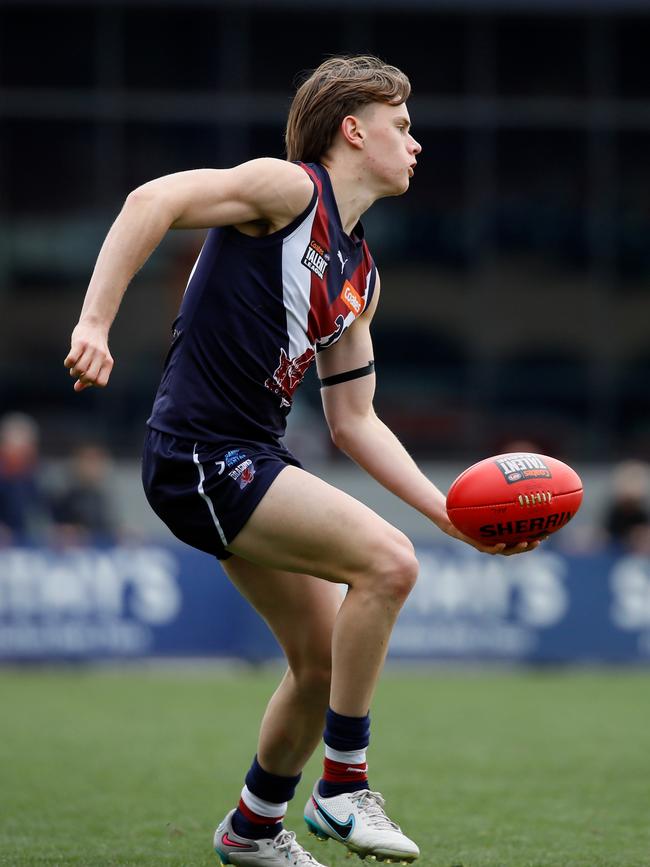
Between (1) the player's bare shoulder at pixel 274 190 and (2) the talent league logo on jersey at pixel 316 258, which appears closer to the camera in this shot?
(1) the player's bare shoulder at pixel 274 190

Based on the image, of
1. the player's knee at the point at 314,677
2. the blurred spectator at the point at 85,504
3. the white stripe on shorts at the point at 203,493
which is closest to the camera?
the white stripe on shorts at the point at 203,493

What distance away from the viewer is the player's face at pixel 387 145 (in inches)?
177

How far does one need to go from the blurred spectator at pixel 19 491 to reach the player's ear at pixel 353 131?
8900 millimetres

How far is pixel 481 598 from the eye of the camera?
12.6 metres

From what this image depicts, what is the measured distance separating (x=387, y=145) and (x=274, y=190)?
0.52 metres

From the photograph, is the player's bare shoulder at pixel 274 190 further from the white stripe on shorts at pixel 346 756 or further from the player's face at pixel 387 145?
the white stripe on shorts at pixel 346 756

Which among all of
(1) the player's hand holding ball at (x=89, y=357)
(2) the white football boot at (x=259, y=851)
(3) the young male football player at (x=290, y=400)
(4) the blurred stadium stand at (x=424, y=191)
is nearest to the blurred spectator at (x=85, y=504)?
(4) the blurred stadium stand at (x=424, y=191)

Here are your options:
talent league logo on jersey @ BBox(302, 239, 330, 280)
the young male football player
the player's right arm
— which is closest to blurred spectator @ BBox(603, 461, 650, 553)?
the young male football player

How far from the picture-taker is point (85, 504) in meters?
13.4

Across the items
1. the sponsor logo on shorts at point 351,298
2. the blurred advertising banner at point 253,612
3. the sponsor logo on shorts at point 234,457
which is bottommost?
the blurred advertising banner at point 253,612

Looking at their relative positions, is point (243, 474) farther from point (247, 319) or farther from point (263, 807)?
point (263, 807)

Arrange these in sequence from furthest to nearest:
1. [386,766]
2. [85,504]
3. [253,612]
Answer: [85,504]
[253,612]
[386,766]

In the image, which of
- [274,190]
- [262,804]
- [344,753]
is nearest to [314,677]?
[344,753]

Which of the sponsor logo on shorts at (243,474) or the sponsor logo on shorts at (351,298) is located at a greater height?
the sponsor logo on shorts at (351,298)
